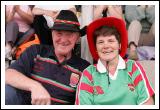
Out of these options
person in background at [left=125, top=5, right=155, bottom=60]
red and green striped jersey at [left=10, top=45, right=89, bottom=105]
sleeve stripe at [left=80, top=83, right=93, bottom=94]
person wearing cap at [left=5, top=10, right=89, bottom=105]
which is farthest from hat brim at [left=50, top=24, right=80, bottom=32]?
person in background at [left=125, top=5, right=155, bottom=60]

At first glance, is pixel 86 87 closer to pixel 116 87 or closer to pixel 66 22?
pixel 116 87

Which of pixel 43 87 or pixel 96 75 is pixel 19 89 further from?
pixel 96 75

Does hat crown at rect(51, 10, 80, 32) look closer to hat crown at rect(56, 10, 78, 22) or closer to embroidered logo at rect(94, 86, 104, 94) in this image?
hat crown at rect(56, 10, 78, 22)

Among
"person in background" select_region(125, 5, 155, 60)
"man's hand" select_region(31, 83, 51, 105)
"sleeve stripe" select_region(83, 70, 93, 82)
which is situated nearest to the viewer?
"man's hand" select_region(31, 83, 51, 105)

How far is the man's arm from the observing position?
1314 mm

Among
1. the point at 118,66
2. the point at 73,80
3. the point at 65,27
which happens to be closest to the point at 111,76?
the point at 118,66

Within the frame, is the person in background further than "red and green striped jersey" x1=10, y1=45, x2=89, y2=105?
Yes

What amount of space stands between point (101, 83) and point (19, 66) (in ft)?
1.26

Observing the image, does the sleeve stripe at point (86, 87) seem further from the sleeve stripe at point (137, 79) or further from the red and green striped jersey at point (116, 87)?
the sleeve stripe at point (137, 79)

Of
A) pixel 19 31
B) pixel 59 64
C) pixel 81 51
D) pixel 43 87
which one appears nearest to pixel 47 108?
pixel 43 87

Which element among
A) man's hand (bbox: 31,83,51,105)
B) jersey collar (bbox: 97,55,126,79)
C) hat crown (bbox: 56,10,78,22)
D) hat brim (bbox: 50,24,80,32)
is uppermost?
hat crown (bbox: 56,10,78,22)

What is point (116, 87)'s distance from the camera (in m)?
1.37

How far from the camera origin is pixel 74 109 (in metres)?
1.36

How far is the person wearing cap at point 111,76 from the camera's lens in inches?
53.7
